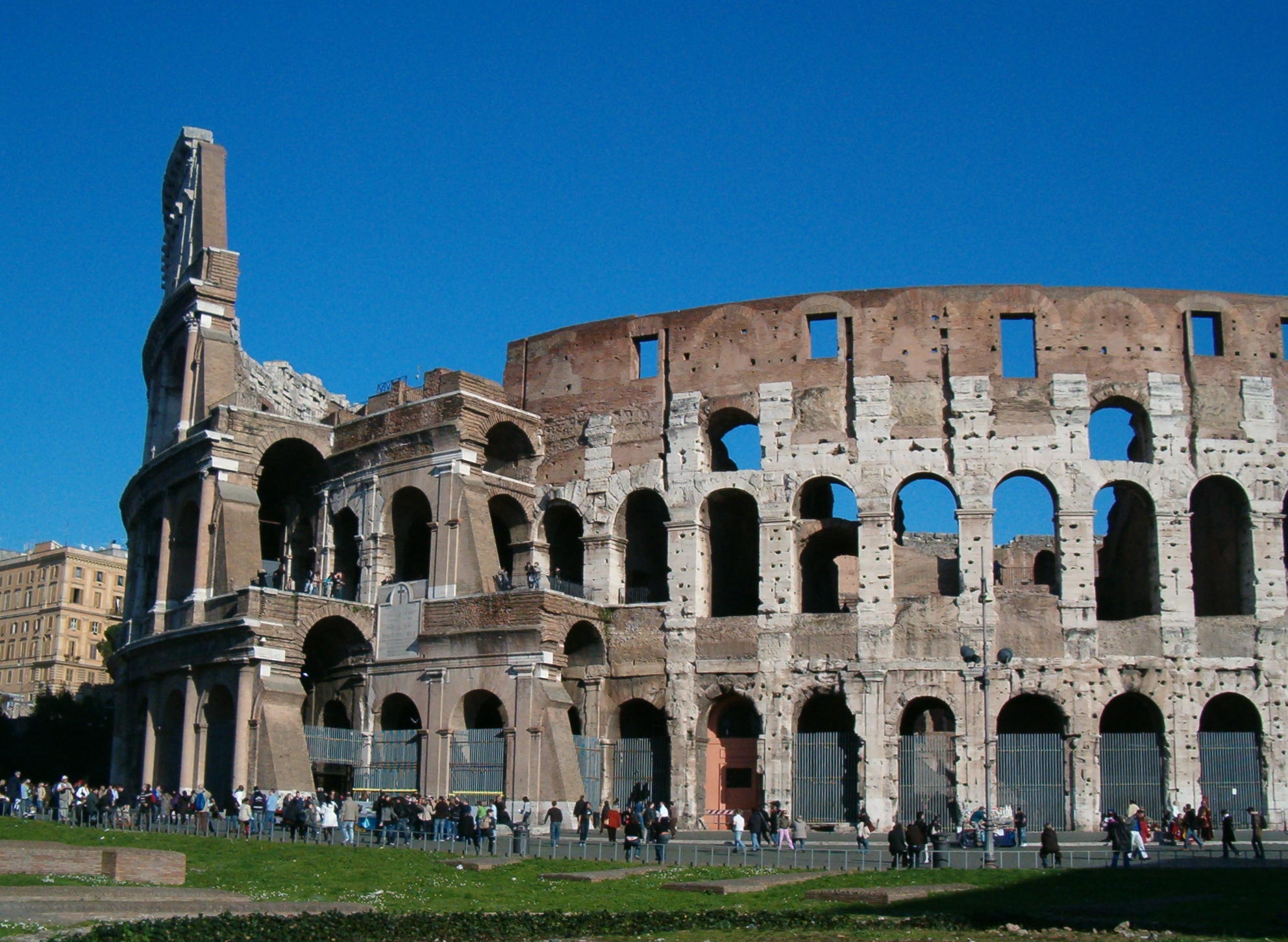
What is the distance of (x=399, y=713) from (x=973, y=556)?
1407 centimetres

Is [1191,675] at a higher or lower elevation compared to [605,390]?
lower

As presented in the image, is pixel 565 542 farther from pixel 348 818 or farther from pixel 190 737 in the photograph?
pixel 348 818

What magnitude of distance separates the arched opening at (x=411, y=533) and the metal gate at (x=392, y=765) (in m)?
3.80

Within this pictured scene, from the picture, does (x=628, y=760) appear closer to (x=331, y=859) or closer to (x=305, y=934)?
(x=331, y=859)

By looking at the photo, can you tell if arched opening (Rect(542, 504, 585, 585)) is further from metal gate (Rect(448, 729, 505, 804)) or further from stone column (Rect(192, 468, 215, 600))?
stone column (Rect(192, 468, 215, 600))

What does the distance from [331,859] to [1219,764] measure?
61.1 ft

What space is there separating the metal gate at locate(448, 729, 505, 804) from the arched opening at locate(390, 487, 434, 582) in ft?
15.2

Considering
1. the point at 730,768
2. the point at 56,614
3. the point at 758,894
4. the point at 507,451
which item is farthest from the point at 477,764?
the point at 56,614

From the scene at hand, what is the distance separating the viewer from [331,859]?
23016mm

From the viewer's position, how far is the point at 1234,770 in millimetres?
31422

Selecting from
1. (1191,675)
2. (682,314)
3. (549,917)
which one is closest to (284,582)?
(682,314)

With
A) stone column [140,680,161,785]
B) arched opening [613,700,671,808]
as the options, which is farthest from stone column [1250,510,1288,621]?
stone column [140,680,161,785]

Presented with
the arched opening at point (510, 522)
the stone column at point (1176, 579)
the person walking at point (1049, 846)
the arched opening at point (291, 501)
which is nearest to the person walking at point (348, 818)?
the arched opening at point (510, 522)

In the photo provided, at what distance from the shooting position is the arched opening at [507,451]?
37500 millimetres
